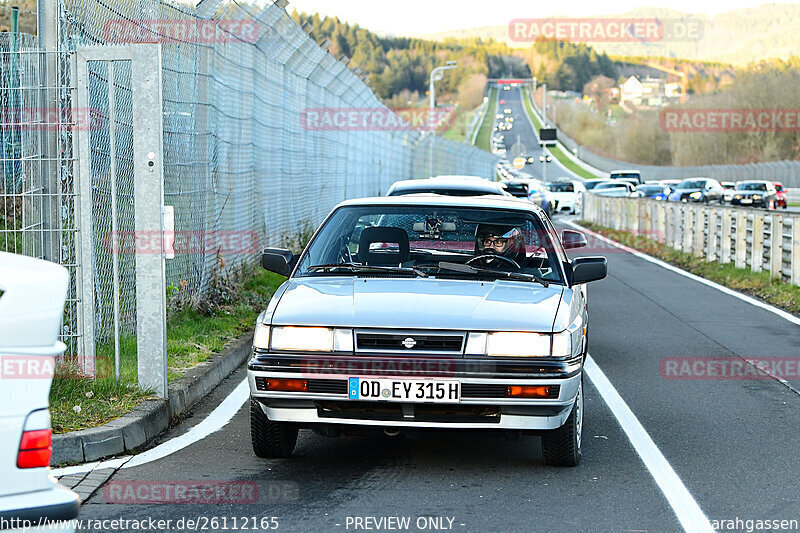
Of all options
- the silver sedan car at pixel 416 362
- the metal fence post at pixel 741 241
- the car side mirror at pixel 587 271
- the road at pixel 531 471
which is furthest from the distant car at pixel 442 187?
the metal fence post at pixel 741 241

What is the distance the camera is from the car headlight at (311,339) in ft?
17.9

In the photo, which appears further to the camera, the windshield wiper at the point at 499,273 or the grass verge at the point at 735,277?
the grass verge at the point at 735,277

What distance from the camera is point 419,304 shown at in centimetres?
567

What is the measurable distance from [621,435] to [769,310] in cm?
765

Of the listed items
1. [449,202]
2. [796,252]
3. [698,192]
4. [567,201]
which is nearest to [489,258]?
[449,202]

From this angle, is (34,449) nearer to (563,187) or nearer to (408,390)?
(408,390)

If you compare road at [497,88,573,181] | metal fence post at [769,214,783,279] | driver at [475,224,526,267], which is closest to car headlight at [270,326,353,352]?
driver at [475,224,526,267]

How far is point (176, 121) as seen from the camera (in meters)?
10.7

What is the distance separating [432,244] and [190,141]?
15.6ft

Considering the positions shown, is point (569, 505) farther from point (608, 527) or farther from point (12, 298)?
point (12, 298)

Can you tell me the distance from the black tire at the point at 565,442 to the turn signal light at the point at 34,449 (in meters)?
3.01

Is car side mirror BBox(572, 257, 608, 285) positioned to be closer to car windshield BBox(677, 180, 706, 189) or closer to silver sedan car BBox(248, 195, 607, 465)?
silver sedan car BBox(248, 195, 607, 465)

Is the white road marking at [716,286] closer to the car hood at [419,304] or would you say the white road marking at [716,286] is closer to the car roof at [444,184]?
the car roof at [444,184]

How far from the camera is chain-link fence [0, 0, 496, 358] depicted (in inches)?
296
